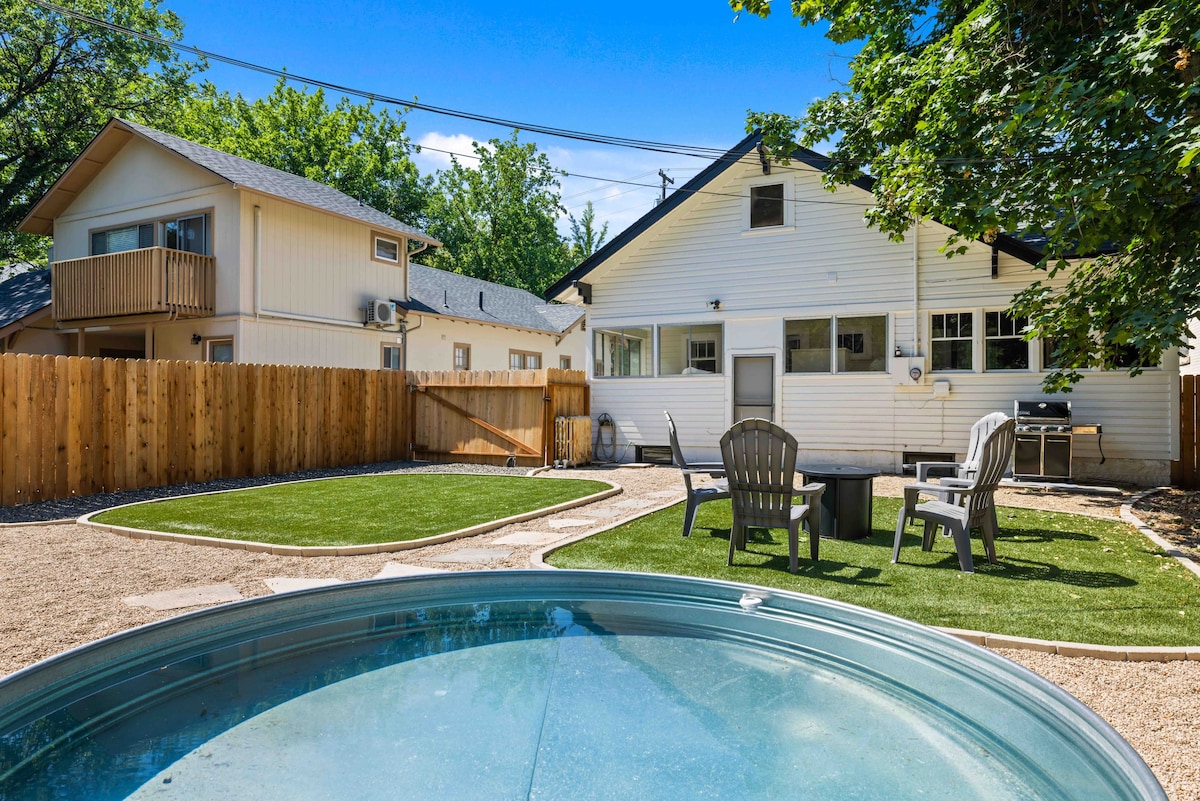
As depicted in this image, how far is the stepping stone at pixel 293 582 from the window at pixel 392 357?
13923mm

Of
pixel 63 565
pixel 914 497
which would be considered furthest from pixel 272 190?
pixel 914 497

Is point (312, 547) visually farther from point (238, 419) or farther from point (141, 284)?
point (141, 284)

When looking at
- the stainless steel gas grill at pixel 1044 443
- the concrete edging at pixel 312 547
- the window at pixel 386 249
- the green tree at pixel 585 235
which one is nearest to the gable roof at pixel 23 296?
the window at pixel 386 249

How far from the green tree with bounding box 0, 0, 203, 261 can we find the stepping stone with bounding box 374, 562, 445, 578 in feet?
73.4

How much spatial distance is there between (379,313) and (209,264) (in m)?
3.87

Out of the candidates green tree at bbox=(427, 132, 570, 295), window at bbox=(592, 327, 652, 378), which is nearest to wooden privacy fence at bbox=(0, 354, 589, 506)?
window at bbox=(592, 327, 652, 378)

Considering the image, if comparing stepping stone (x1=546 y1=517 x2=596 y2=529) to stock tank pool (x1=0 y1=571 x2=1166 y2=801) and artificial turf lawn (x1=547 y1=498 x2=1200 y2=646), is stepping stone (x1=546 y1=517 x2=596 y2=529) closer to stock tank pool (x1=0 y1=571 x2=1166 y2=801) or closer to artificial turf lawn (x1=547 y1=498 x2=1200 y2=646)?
artificial turf lawn (x1=547 y1=498 x2=1200 y2=646)

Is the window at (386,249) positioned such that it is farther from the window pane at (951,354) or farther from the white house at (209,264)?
the window pane at (951,354)

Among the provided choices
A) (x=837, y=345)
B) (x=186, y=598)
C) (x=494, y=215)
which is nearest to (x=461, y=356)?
(x=837, y=345)

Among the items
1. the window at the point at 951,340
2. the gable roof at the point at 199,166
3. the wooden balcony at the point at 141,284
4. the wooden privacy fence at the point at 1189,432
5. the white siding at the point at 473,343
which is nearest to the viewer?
the wooden privacy fence at the point at 1189,432

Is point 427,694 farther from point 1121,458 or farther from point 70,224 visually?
point 70,224

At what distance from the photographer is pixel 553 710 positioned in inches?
121

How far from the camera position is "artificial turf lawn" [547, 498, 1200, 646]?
3893mm

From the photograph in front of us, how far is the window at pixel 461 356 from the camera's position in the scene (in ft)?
65.1
